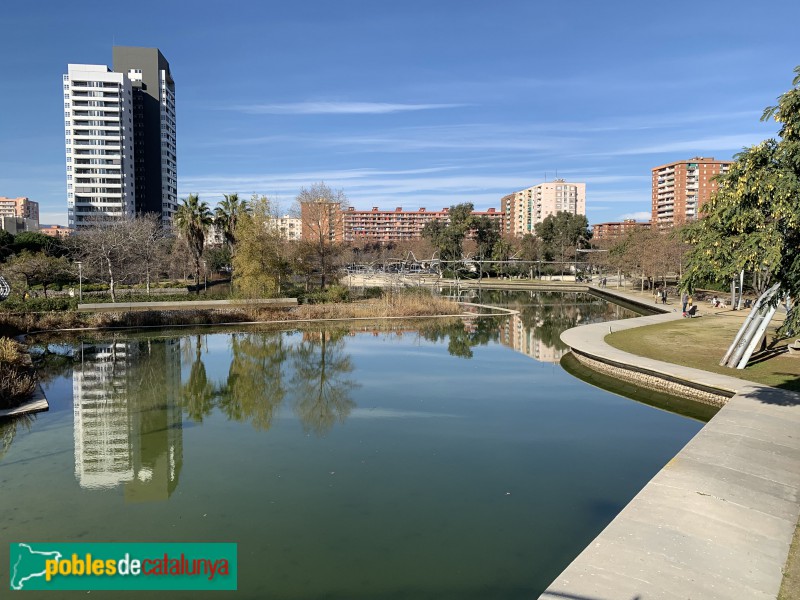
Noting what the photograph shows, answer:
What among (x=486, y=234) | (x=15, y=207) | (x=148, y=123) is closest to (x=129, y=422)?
(x=486, y=234)

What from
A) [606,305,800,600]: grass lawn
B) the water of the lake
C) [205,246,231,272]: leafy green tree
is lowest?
the water of the lake

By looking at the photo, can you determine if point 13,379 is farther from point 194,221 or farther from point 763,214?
point 194,221

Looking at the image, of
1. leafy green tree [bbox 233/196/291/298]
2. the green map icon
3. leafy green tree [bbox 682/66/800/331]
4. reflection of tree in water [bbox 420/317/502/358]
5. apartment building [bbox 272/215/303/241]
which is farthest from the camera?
apartment building [bbox 272/215/303/241]

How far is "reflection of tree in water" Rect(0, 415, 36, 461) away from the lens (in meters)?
11.5

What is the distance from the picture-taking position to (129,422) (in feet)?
42.8

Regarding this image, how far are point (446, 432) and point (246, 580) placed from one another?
6312mm

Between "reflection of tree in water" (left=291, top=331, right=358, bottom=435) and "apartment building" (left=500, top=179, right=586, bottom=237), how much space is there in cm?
12578

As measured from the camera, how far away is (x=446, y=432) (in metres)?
12.3

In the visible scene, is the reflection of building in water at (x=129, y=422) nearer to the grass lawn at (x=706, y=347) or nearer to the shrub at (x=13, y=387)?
the shrub at (x=13, y=387)

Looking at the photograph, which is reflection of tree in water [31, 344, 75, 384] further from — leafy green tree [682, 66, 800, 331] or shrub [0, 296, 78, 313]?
leafy green tree [682, 66, 800, 331]

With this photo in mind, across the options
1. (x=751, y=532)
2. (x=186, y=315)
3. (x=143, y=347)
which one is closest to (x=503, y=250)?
(x=186, y=315)

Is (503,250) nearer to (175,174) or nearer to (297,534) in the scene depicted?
(175,174)

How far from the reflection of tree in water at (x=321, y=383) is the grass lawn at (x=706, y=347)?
1011cm

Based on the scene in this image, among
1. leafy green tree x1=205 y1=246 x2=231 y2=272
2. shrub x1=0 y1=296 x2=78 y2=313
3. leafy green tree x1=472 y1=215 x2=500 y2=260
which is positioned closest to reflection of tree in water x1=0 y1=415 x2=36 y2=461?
→ shrub x1=0 y1=296 x2=78 y2=313
